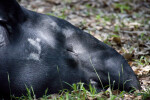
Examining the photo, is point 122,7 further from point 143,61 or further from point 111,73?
point 111,73

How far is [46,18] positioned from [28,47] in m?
0.39

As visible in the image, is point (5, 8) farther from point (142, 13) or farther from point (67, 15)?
point (142, 13)

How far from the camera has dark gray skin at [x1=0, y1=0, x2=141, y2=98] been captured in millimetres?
1803

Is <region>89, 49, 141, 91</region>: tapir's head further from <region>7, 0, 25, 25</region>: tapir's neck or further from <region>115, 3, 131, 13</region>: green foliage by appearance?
<region>115, 3, 131, 13</region>: green foliage

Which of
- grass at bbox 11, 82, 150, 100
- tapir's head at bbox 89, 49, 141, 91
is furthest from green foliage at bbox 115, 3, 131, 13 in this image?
grass at bbox 11, 82, 150, 100

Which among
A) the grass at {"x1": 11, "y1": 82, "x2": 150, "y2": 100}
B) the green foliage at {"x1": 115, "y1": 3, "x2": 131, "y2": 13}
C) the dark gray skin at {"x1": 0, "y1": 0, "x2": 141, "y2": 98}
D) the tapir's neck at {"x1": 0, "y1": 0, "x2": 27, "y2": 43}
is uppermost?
the green foliage at {"x1": 115, "y1": 3, "x2": 131, "y2": 13}

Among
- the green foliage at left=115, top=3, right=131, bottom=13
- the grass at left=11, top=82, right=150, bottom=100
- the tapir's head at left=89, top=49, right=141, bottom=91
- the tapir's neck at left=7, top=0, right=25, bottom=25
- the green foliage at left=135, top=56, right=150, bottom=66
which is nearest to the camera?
the grass at left=11, top=82, right=150, bottom=100

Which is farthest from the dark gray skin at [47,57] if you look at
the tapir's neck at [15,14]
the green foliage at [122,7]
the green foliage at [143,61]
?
the green foliage at [122,7]

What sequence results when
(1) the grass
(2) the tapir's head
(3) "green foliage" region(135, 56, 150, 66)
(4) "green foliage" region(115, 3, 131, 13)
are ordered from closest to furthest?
(1) the grass < (2) the tapir's head < (3) "green foliage" region(135, 56, 150, 66) < (4) "green foliage" region(115, 3, 131, 13)

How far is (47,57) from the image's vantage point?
1942mm

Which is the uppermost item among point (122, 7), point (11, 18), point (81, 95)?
point (122, 7)

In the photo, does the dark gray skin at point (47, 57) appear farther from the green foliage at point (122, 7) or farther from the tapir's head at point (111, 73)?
the green foliage at point (122, 7)

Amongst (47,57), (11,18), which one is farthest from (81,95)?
(11,18)

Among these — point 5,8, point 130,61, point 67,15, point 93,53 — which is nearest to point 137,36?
point 130,61
